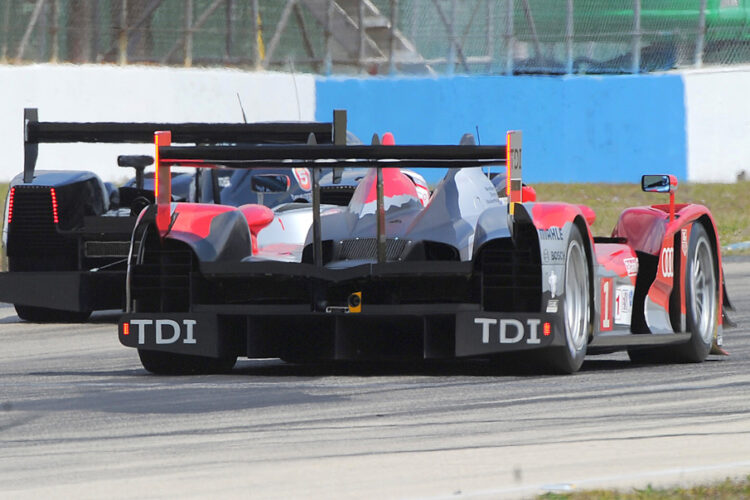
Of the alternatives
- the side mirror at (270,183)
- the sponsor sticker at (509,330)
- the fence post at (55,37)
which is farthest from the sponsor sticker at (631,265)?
the fence post at (55,37)

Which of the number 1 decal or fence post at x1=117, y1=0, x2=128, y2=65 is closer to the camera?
the number 1 decal

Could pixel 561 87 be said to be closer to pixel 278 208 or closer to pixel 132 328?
pixel 278 208

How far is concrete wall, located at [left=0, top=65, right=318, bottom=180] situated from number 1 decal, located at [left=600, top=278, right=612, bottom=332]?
13.6 m

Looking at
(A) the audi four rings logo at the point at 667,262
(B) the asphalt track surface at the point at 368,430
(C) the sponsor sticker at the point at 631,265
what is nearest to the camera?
(B) the asphalt track surface at the point at 368,430

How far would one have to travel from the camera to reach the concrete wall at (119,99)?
2302cm

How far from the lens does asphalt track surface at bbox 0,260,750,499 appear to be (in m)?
5.47

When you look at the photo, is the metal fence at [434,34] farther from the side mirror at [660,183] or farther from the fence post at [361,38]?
the side mirror at [660,183]

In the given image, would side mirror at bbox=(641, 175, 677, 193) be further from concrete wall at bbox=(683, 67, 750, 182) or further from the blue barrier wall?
concrete wall at bbox=(683, 67, 750, 182)

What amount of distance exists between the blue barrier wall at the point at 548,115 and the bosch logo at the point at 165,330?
16282 millimetres

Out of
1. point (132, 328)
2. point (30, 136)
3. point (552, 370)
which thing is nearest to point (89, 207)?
point (30, 136)

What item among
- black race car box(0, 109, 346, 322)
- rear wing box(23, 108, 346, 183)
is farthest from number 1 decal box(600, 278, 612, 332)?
black race car box(0, 109, 346, 322)

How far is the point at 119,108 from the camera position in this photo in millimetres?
24047

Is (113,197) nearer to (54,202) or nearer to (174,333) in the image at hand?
(54,202)

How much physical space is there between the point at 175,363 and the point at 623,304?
8.09 feet
